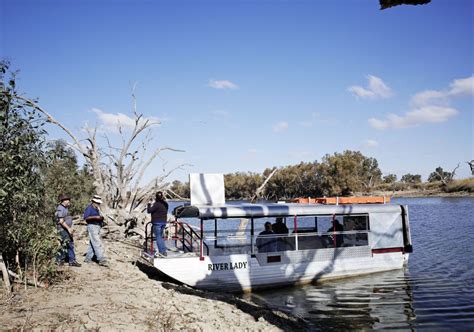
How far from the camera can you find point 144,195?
21.6 metres

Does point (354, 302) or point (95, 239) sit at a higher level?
point (95, 239)

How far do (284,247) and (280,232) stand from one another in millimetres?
548

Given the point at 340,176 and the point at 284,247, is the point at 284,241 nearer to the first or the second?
the point at 284,247

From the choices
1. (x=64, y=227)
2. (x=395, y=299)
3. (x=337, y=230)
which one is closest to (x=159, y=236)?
(x=64, y=227)

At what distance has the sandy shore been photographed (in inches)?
265

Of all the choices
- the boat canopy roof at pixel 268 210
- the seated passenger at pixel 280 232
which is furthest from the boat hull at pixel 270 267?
the boat canopy roof at pixel 268 210

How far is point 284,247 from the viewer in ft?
46.0

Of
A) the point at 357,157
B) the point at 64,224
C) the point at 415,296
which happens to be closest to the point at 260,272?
the point at 415,296

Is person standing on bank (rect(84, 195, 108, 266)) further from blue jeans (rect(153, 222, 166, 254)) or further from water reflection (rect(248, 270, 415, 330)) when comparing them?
water reflection (rect(248, 270, 415, 330))

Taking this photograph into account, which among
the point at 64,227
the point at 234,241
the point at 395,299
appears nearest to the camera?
the point at 64,227

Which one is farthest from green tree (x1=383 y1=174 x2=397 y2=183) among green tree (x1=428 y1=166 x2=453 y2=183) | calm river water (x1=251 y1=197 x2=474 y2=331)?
calm river water (x1=251 y1=197 x2=474 y2=331)

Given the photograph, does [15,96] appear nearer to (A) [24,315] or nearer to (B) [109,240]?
(A) [24,315]

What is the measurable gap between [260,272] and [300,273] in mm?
1602

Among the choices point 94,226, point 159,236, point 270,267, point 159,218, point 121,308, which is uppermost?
point 159,218
